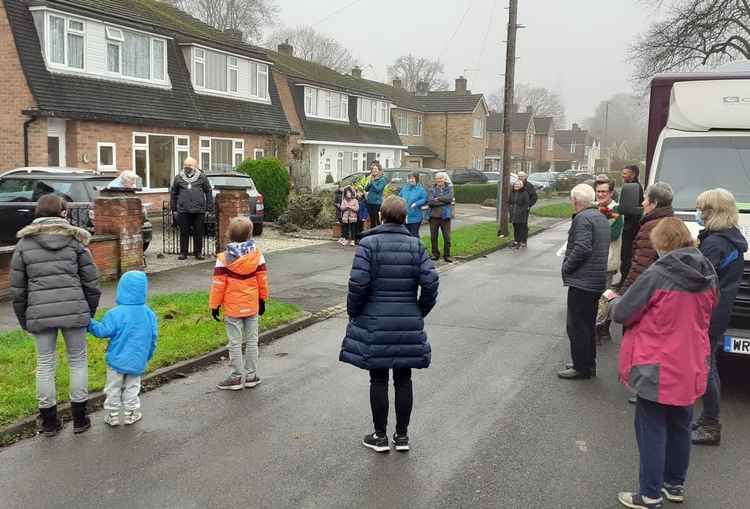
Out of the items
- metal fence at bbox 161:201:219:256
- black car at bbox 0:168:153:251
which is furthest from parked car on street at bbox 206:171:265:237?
black car at bbox 0:168:153:251

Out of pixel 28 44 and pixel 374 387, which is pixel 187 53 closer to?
pixel 28 44

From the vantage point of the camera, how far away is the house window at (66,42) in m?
20.8

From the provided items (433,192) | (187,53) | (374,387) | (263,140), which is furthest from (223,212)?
(263,140)

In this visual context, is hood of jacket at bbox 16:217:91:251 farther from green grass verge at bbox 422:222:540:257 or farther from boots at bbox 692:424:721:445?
green grass verge at bbox 422:222:540:257

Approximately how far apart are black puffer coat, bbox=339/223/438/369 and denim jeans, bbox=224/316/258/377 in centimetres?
191

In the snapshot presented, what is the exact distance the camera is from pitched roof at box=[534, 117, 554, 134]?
85250 mm

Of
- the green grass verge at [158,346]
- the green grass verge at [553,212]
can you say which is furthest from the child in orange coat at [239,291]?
the green grass verge at [553,212]

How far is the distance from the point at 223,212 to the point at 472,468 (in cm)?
1056

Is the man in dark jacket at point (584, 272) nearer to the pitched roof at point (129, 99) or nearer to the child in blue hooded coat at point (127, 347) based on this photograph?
the child in blue hooded coat at point (127, 347)

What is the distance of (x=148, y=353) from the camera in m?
5.83

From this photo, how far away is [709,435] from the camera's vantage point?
18.2ft

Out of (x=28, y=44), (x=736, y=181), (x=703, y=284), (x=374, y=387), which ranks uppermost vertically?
(x=28, y=44)

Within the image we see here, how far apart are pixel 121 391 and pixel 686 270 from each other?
432 cm

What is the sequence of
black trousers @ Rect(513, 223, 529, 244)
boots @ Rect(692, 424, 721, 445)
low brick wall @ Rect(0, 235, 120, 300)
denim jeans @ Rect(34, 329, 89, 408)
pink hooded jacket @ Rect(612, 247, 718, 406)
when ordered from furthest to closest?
black trousers @ Rect(513, 223, 529, 244), low brick wall @ Rect(0, 235, 120, 300), boots @ Rect(692, 424, 721, 445), denim jeans @ Rect(34, 329, 89, 408), pink hooded jacket @ Rect(612, 247, 718, 406)
